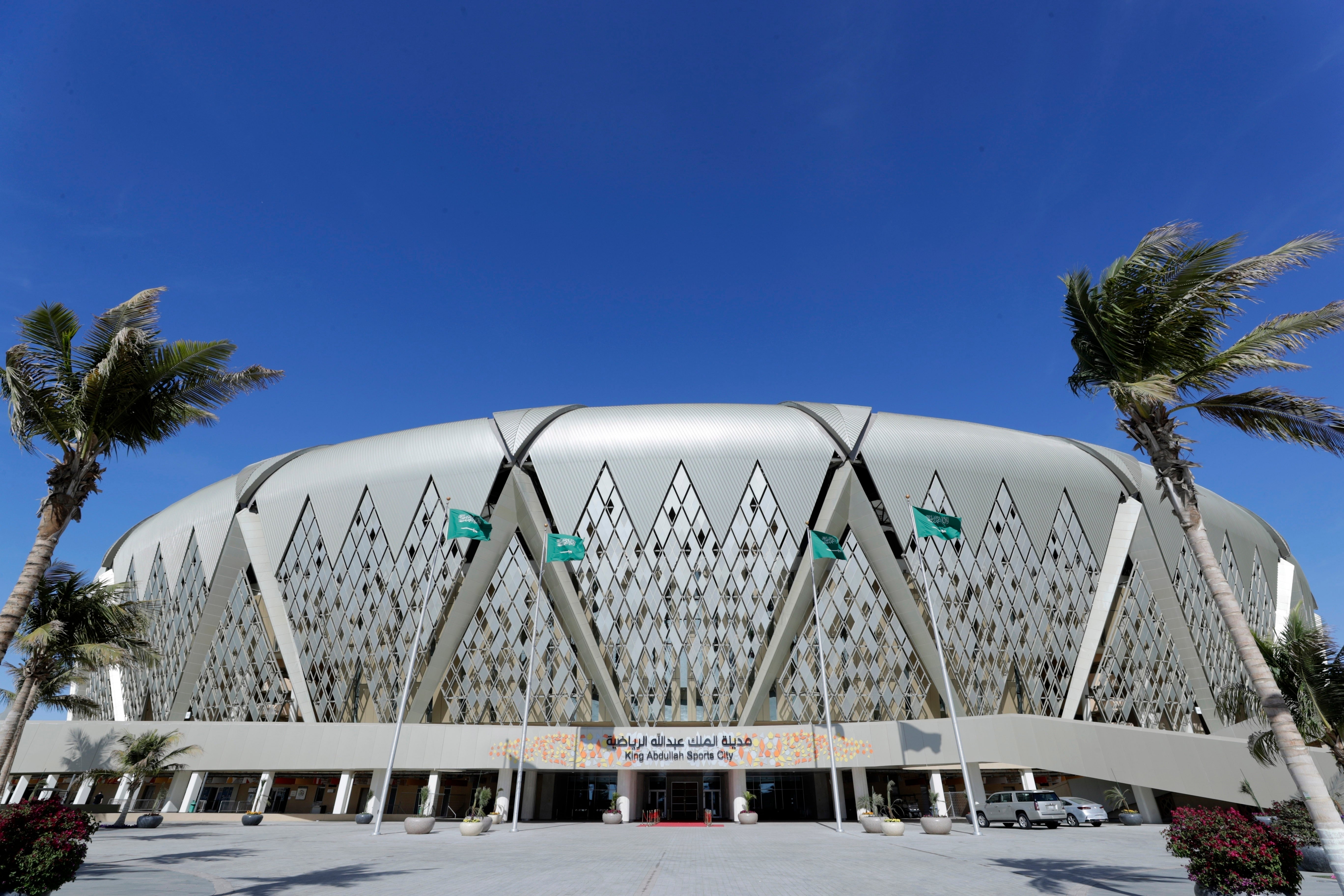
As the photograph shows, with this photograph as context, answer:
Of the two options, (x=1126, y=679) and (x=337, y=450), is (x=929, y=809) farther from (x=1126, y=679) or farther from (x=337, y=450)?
(x=337, y=450)

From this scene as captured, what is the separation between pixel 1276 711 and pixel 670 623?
2921cm

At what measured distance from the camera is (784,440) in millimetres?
39562

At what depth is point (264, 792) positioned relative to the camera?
36844 mm

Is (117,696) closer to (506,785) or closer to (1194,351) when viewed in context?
(506,785)

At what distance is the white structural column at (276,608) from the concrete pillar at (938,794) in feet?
106

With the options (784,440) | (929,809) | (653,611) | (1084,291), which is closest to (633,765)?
(653,611)

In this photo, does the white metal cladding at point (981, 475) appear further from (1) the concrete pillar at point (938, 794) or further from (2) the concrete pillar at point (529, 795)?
(2) the concrete pillar at point (529, 795)

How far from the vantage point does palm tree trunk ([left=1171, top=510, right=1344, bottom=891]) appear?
973 centimetres

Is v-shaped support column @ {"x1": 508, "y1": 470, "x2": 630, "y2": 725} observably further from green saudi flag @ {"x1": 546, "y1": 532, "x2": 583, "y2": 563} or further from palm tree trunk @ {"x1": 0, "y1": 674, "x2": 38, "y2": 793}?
palm tree trunk @ {"x1": 0, "y1": 674, "x2": 38, "y2": 793}

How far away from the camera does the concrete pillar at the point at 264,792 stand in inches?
1446

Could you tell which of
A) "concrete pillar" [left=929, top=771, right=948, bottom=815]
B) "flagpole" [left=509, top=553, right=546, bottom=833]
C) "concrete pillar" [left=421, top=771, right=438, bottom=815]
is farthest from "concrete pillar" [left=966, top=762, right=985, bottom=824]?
"concrete pillar" [left=421, top=771, right=438, bottom=815]

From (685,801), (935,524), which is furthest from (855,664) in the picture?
(685,801)

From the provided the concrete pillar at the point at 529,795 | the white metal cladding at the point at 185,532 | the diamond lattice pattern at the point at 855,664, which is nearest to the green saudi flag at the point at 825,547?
the diamond lattice pattern at the point at 855,664

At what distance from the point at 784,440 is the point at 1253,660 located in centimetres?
2882
